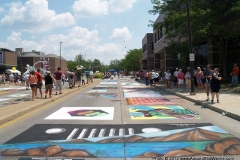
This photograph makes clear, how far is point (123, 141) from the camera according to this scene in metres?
6.45

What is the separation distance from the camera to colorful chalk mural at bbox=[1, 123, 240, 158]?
5.56 m

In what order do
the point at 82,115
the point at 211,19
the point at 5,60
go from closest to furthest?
the point at 82,115 < the point at 211,19 < the point at 5,60

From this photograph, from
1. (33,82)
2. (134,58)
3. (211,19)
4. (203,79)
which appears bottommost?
(203,79)

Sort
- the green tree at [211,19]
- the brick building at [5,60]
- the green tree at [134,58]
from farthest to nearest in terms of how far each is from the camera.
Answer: the green tree at [134,58], the brick building at [5,60], the green tree at [211,19]

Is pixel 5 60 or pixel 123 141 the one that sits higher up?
pixel 5 60

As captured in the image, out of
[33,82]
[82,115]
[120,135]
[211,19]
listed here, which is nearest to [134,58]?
[211,19]

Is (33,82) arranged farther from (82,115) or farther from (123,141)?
(123,141)

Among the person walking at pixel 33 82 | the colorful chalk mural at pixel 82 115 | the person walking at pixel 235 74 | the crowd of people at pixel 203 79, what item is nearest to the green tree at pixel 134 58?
the crowd of people at pixel 203 79

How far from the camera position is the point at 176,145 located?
19.9 feet

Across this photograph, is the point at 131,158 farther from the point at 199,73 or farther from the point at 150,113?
the point at 199,73

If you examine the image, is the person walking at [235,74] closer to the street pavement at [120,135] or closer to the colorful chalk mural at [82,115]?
the street pavement at [120,135]

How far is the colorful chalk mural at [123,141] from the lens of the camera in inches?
219

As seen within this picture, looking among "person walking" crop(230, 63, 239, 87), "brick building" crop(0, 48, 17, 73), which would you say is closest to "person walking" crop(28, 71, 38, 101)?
"person walking" crop(230, 63, 239, 87)

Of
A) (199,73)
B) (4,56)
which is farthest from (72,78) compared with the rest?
(4,56)
